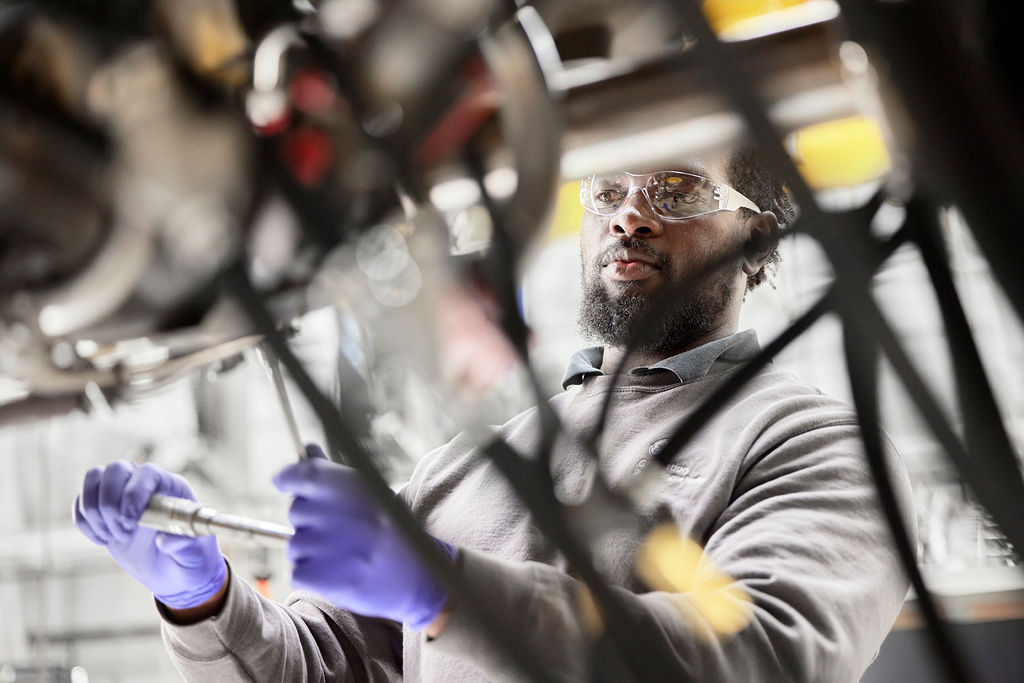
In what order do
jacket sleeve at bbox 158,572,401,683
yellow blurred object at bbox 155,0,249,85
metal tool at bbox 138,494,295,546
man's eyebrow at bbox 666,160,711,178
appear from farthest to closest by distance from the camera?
jacket sleeve at bbox 158,572,401,683, man's eyebrow at bbox 666,160,711,178, metal tool at bbox 138,494,295,546, yellow blurred object at bbox 155,0,249,85

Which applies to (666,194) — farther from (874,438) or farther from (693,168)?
(874,438)

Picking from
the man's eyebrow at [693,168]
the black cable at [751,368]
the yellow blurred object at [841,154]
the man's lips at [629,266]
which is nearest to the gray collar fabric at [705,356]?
the man's lips at [629,266]

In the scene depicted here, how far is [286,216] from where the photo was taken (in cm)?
46

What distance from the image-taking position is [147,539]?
91 cm

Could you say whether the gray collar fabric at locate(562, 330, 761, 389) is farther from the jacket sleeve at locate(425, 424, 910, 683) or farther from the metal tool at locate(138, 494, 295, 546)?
the metal tool at locate(138, 494, 295, 546)

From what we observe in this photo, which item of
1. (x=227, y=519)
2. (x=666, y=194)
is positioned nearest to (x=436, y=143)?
(x=227, y=519)

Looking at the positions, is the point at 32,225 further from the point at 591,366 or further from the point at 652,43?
the point at 591,366

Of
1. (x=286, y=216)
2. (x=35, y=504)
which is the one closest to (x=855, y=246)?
(x=286, y=216)

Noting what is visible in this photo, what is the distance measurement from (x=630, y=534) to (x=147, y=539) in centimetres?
64

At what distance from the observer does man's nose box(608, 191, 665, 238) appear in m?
1.00

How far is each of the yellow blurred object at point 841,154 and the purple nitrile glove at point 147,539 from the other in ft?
2.35

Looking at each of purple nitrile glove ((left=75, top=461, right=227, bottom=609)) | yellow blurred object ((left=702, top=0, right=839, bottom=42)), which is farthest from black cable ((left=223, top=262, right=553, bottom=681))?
purple nitrile glove ((left=75, top=461, right=227, bottom=609))

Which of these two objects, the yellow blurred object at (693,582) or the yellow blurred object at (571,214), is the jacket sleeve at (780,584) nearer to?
the yellow blurred object at (693,582)

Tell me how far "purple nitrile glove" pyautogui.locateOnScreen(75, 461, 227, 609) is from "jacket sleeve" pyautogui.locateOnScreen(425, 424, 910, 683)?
435mm
